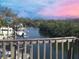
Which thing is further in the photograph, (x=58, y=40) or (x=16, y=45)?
(x=58, y=40)

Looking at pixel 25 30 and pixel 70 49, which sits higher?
pixel 70 49

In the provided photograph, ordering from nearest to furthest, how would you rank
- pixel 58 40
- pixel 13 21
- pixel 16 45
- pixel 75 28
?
pixel 16 45 < pixel 58 40 < pixel 13 21 < pixel 75 28

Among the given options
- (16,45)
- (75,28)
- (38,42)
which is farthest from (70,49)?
(75,28)

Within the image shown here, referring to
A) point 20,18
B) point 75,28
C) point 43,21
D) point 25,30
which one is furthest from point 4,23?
point 75,28

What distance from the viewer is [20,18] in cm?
1767

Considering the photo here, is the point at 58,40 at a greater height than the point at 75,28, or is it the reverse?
the point at 58,40

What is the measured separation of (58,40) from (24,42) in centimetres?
53

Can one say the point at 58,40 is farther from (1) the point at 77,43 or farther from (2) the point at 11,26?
(2) the point at 11,26

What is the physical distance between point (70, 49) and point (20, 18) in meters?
14.3

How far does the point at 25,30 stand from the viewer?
18969 millimetres

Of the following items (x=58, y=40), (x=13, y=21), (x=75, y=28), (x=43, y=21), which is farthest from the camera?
(x=75, y=28)

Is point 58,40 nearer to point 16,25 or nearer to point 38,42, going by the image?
point 38,42

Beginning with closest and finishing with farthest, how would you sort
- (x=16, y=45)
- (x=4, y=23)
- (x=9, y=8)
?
(x=16, y=45)
(x=4, y=23)
(x=9, y=8)

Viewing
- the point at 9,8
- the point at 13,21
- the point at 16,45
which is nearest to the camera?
the point at 16,45
